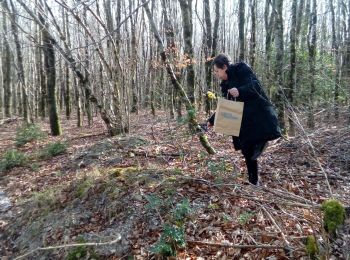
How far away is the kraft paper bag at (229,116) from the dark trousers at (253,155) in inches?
11.3

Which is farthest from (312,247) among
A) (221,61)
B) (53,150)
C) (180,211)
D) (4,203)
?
(53,150)

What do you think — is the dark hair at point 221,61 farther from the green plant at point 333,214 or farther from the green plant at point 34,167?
the green plant at point 34,167

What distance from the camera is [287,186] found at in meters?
4.82

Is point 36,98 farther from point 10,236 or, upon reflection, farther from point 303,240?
point 303,240

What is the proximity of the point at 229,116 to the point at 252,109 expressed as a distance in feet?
1.00

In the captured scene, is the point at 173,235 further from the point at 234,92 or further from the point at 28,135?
the point at 28,135

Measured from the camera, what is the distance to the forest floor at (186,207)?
353 centimetres

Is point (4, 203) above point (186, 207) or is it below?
below

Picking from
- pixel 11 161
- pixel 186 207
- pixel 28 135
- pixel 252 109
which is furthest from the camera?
pixel 28 135

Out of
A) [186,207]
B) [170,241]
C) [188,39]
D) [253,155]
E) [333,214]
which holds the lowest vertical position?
[170,241]

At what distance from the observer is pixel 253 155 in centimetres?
451

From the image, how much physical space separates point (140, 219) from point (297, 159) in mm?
3104

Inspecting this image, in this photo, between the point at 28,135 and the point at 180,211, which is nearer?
the point at 180,211

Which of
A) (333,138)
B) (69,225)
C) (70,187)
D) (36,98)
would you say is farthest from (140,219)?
(36,98)
